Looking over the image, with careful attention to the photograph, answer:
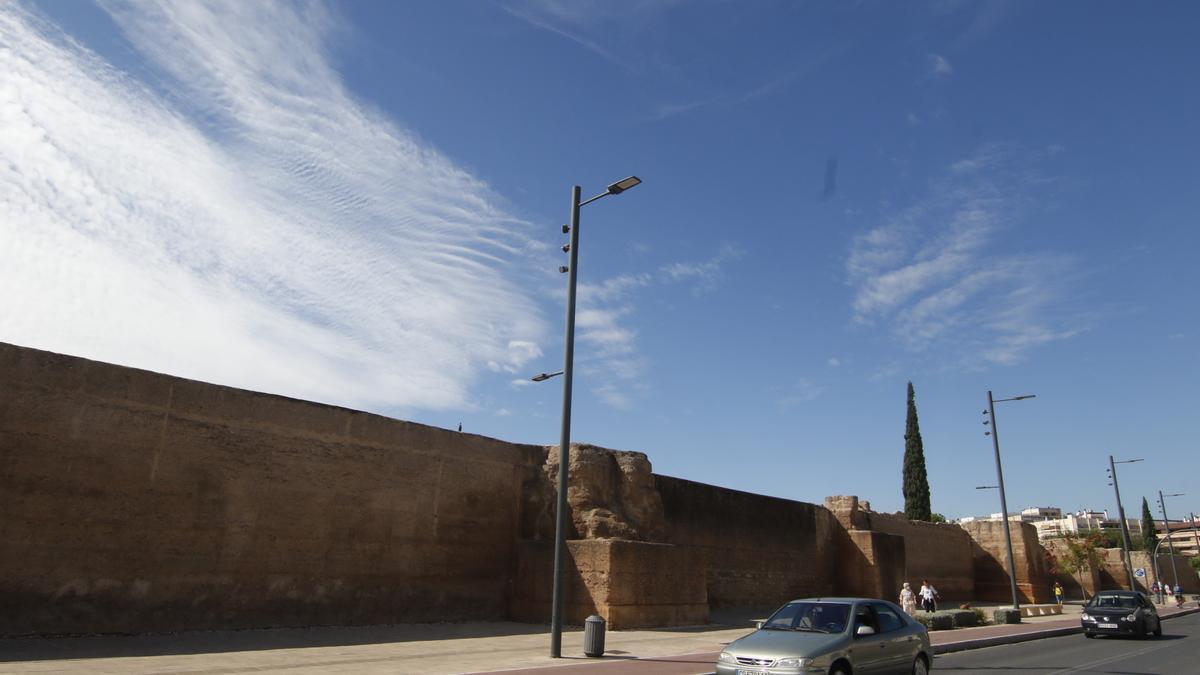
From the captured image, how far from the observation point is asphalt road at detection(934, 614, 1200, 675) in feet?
45.4

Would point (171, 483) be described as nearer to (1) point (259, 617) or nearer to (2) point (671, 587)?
(1) point (259, 617)

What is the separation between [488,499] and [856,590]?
17.2 meters

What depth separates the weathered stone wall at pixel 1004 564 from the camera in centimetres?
4041

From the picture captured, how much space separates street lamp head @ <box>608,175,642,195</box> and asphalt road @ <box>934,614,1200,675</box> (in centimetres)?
968

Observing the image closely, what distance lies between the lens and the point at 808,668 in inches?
352

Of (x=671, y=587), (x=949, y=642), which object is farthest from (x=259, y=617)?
(x=949, y=642)

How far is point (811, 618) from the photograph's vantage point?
10.4 m

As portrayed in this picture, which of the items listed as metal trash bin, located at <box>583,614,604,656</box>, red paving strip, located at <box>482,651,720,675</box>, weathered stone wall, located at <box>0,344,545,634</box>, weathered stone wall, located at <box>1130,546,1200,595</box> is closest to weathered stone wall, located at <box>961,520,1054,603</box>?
weathered stone wall, located at <box>1130,546,1200,595</box>

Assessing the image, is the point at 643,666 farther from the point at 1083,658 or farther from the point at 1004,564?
the point at 1004,564

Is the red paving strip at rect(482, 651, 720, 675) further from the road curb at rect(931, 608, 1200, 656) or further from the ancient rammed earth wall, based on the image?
the road curb at rect(931, 608, 1200, 656)

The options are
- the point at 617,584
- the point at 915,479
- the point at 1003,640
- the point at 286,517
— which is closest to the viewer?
the point at 286,517

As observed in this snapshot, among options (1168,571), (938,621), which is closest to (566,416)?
(938,621)

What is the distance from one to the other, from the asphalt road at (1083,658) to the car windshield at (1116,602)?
865 millimetres

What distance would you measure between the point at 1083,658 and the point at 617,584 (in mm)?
9440
